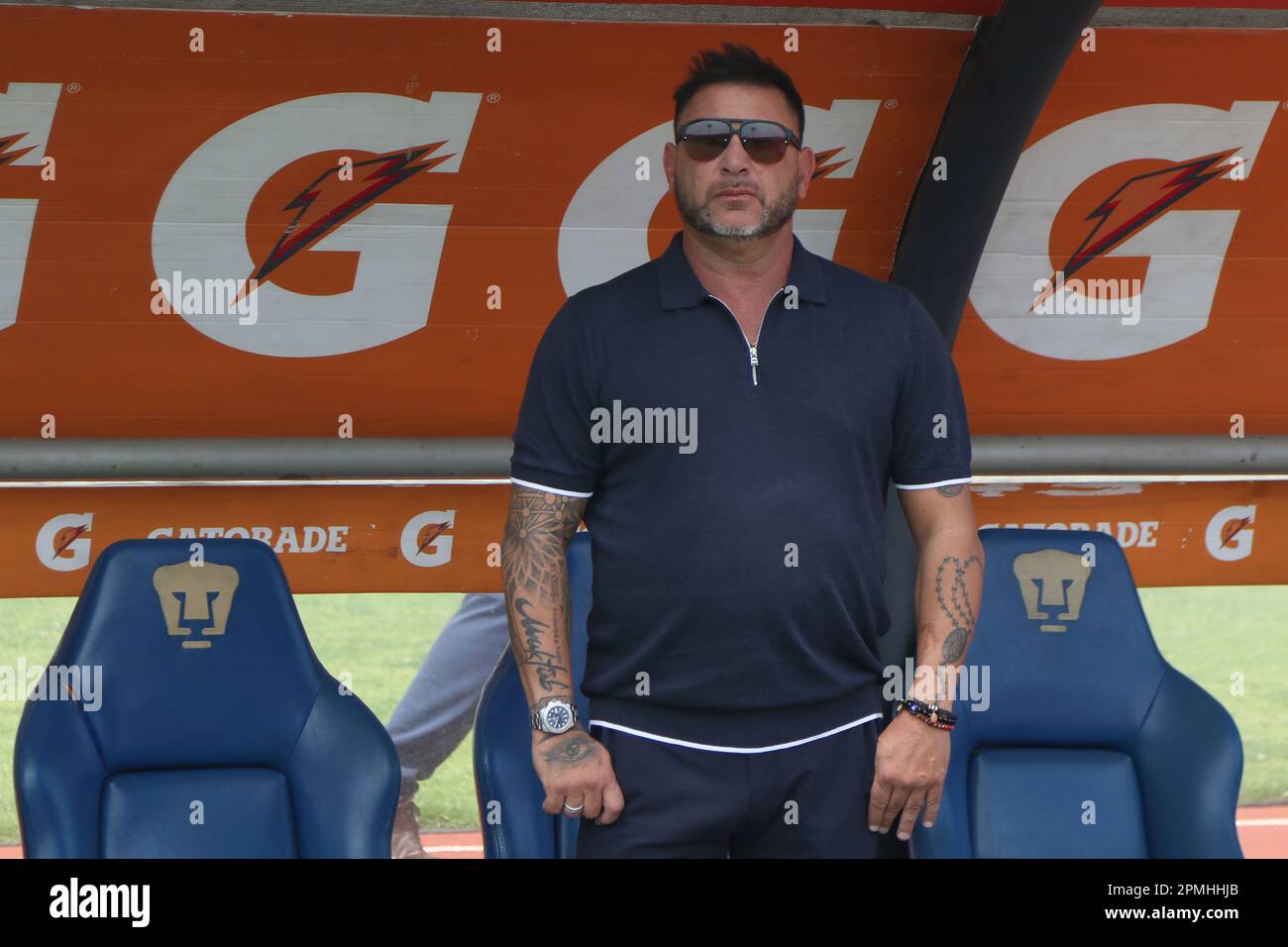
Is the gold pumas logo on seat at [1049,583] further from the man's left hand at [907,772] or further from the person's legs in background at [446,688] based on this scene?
the person's legs in background at [446,688]

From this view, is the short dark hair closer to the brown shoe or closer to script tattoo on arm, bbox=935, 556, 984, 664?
script tattoo on arm, bbox=935, 556, 984, 664

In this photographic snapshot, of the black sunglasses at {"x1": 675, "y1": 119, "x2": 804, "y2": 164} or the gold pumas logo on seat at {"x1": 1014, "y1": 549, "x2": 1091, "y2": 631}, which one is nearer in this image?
the black sunglasses at {"x1": 675, "y1": 119, "x2": 804, "y2": 164}

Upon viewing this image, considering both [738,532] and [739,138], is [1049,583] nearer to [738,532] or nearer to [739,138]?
[738,532]

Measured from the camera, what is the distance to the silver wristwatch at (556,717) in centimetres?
240

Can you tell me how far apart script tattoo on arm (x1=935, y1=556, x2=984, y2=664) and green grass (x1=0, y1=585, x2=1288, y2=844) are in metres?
10.6

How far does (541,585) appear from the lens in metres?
2.47

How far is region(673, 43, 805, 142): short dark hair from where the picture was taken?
2.52 m

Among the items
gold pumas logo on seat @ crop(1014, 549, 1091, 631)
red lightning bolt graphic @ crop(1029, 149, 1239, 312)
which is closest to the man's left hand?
gold pumas logo on seat @ crop(1014, 549, 1091, 631)

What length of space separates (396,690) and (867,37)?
45.4 feet

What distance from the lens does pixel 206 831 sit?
9.59 ft

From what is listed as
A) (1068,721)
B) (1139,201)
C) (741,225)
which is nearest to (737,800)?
(741,225)

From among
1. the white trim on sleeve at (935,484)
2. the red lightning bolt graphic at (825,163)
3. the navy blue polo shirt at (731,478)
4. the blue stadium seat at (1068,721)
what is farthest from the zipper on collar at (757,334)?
the red lightning bolt graphic at (825,163)

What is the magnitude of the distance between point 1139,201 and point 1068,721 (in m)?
2.49
